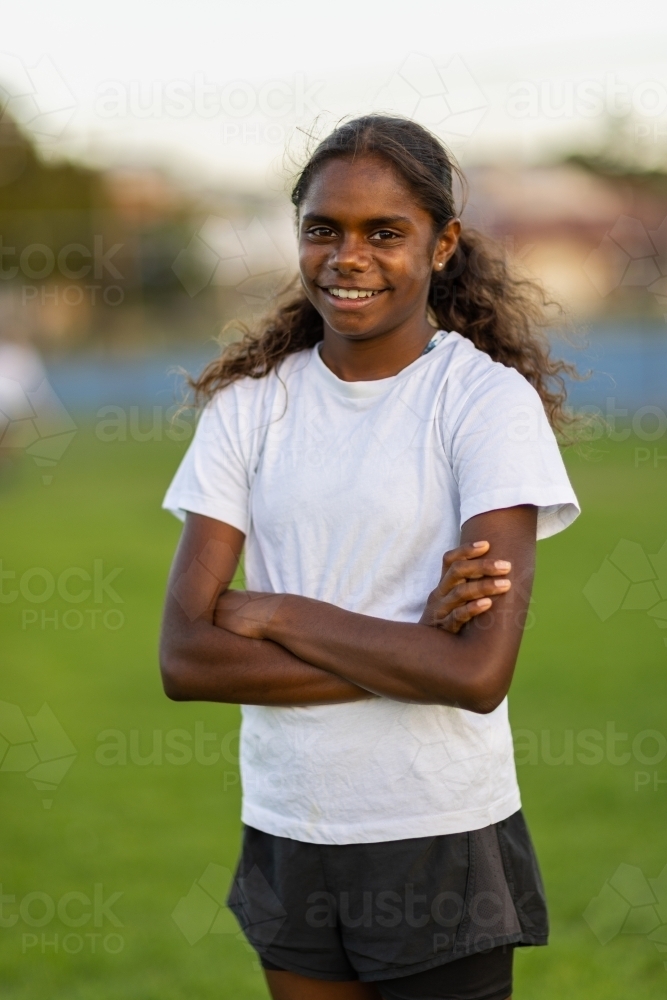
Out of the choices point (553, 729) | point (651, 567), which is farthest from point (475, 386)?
point (651, 567)

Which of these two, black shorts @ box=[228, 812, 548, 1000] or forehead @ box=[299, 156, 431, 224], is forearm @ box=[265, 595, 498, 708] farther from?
forehead @ box=[299, 156, 431, 224]

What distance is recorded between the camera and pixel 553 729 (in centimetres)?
497

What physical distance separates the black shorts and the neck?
0.76 metres

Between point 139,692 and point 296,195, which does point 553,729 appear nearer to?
point 139,692

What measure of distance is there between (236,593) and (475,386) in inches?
21.1

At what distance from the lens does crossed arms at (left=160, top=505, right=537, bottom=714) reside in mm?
1745

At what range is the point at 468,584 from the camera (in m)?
1.73
